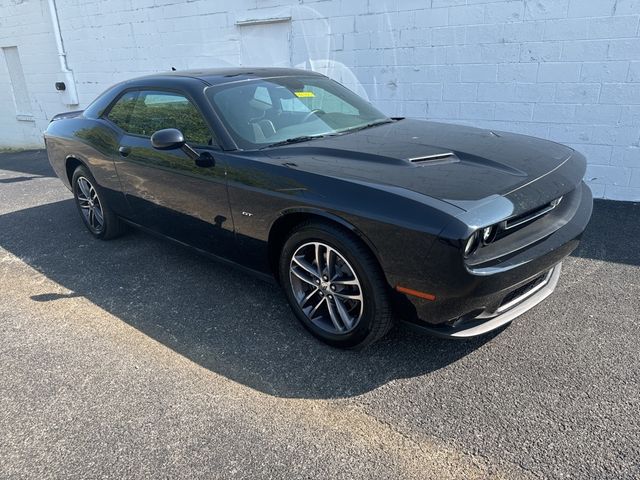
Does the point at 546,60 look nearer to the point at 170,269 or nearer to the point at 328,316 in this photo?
the point at 328,316

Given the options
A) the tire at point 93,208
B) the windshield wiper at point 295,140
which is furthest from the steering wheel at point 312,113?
the tire at point 93,208

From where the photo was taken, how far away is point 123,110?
13.9 ft

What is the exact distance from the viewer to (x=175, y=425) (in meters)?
2.34

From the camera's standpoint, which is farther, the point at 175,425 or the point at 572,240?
the point at 572,240

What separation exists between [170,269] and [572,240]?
306 centimetres

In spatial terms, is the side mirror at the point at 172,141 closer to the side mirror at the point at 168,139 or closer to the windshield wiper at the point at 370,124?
the side mirror at the point at 168,139

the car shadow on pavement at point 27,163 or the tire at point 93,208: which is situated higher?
the tire at point 93,208

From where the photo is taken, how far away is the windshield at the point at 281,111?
3.25 metres

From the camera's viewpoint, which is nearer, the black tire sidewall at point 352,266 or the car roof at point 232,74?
the black tire sidewall at point 352,266

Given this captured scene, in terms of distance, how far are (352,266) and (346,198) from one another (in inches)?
14.7

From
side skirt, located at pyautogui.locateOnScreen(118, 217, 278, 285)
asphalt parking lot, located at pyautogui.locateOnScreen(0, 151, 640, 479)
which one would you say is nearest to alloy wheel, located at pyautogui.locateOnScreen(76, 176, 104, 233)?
side skirt, located at pyautogui.locateOnScreen(118, 217, 278, 285)

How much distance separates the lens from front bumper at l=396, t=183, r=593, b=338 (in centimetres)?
224

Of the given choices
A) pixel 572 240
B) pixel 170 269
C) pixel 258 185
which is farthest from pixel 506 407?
pixel 170 269

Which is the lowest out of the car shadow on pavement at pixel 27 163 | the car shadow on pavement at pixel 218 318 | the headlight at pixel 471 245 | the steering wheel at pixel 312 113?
the car shadow on pavement at pixel 27 163
